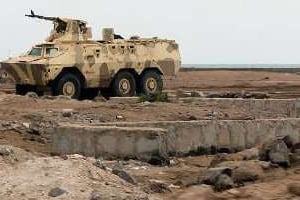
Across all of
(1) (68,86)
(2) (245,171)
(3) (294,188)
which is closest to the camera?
(3) (294,188)

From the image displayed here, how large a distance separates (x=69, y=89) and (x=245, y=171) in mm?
12386

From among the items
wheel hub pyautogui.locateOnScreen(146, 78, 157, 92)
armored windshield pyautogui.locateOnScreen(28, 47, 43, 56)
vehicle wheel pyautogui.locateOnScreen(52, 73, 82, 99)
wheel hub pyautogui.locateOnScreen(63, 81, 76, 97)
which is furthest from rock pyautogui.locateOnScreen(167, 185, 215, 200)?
wheel hub pyautogui.locateOnScreen(146, 78, 157, 92)

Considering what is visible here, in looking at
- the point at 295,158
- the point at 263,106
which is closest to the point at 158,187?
the point at 295,158

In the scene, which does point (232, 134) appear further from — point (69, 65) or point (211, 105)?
point (69, 65)

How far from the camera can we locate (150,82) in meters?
21.4

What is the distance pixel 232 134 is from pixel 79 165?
4.29m

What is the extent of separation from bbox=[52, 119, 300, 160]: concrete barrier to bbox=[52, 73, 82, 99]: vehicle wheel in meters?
9.04

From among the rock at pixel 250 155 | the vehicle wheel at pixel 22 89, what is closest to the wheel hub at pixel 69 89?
the vehicle wheel at pixel 22 89

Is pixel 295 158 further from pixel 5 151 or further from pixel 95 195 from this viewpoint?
pixel 5 151

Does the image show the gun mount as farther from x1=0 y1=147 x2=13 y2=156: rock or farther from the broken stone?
x1=0 y1=147 x2=13 y2=156: rock

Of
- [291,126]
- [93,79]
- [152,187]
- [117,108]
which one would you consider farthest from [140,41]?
[152,187]

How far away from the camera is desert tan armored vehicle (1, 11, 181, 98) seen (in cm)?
1898

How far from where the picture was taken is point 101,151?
9.53 m

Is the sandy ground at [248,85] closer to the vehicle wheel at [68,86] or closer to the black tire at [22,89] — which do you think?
the vehicle wheel at [68,86]
